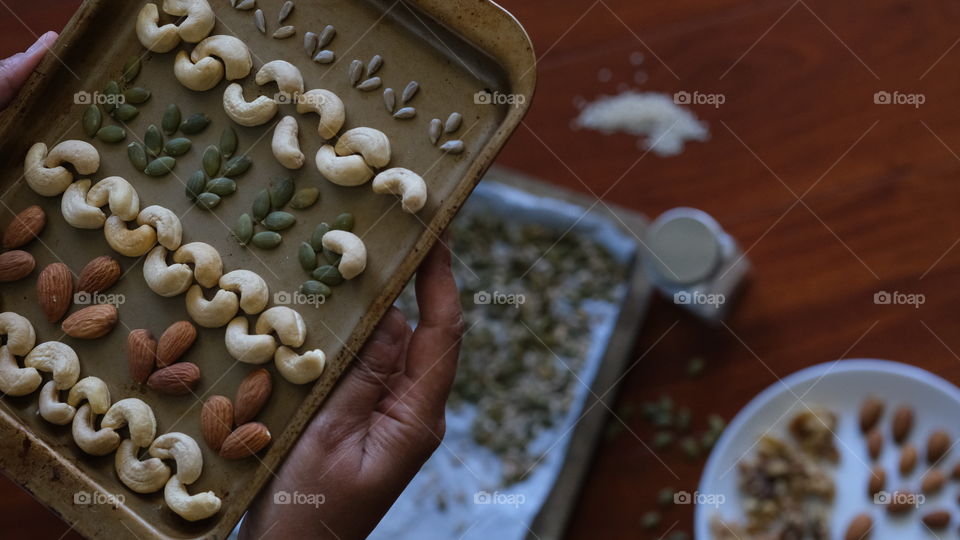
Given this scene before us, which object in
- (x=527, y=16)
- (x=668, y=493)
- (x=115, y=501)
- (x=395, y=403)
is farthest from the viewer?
(x=527, y=16)

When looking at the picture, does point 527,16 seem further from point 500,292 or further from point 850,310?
point 850,310

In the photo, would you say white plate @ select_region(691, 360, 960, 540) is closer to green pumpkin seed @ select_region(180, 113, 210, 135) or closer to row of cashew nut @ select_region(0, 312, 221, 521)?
row of cashew nut @ select_region(0, 312, 221, 521)

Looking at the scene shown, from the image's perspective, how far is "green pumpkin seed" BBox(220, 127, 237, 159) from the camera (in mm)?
1030

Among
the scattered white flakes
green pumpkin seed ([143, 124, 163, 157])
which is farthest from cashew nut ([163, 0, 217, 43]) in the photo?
the scattered white flakes

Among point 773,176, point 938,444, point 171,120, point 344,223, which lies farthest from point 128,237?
point 938,444

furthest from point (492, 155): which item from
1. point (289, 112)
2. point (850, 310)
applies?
point (850, 310)

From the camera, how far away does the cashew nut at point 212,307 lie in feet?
3.24

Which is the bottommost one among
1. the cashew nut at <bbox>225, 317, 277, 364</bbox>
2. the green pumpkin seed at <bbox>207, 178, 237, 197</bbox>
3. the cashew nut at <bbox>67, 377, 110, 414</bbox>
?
the cashew nut at <bbox>67, 377, 110, 414</bbox>

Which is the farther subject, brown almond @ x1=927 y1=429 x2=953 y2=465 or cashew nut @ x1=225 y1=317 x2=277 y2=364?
brown almond @ x1=927 y1=429 x2=953 y2=465

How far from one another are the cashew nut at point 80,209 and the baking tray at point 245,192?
0.06ft

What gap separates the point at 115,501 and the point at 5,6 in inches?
35.8

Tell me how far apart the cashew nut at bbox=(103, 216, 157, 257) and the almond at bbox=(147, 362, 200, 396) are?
142mm

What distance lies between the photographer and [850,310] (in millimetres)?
1309

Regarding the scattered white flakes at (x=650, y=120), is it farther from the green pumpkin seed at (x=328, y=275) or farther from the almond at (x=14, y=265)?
the almond at (x=14, y=265)
